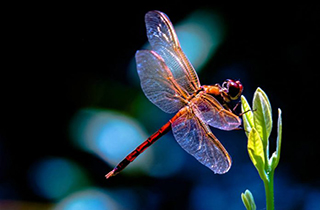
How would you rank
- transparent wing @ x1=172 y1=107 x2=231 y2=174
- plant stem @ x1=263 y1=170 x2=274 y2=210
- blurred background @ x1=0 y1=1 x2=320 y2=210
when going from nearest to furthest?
plant stem @ x1=263 y1=170 x2=274 y2=210 → transparent wing @ x1=172 y1=107 x2=231 y2=174 → blurred background @ x1=0 y1=1 x2=320 y2=210

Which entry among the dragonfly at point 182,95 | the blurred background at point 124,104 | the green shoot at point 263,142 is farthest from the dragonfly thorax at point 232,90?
the blurred background at point 124,104

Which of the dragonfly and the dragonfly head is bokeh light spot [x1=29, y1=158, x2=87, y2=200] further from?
the dragonfly head

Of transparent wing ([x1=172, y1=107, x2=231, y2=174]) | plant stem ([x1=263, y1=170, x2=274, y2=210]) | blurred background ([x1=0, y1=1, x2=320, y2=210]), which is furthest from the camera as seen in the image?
blurred background ([x1=0, y1=1, x2=320, y2=210])

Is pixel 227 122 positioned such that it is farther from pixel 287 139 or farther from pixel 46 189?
pixel 46 189

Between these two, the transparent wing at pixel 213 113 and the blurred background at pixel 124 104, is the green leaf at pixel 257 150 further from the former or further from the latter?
the blurred background at pixel 124 104

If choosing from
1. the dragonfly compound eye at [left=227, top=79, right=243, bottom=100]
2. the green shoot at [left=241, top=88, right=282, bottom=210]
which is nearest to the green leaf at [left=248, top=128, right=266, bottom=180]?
the green shoot at [left=241, top=88, right=282, bottom=210]

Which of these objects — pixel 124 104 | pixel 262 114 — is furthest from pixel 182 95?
pixel 124 104

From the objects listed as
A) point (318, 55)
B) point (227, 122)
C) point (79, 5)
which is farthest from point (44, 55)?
point (318, 55)
